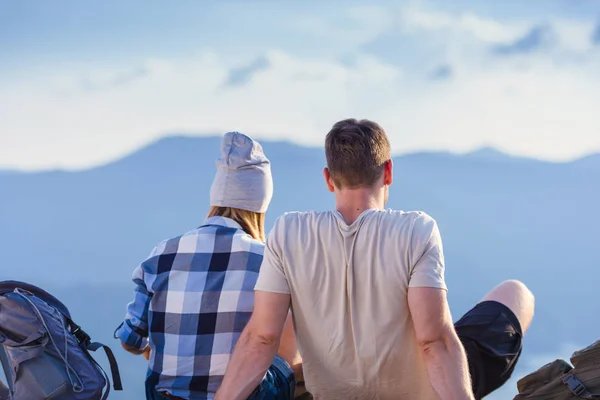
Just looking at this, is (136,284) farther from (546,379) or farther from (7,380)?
(546,379)

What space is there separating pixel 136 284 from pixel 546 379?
134cm

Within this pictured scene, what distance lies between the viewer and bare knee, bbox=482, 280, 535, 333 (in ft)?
8.86

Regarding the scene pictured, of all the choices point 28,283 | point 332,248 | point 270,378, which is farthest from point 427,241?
point 28,283

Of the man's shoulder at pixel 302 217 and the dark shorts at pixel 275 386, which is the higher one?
the man's shoulder at pixel 302 217

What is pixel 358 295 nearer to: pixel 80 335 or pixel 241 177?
pixel 241 177

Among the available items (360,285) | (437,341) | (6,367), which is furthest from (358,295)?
(6,367)

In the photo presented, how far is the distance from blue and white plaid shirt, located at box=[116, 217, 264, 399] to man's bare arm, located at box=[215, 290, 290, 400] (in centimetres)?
28

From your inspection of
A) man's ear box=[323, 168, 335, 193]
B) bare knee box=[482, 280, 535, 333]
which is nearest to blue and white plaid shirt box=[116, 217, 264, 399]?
man's ear box=[323, 168, 335, 193]

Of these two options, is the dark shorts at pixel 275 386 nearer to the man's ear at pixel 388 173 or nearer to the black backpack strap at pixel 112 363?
the black backpack strap at pixel 112 363

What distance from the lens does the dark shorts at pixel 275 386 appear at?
240cm

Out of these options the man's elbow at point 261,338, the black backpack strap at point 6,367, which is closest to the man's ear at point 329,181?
the man's elbow at point 261,338

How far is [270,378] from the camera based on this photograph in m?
2.44

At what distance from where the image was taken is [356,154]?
85.4 inches

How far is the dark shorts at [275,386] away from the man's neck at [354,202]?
562mm
